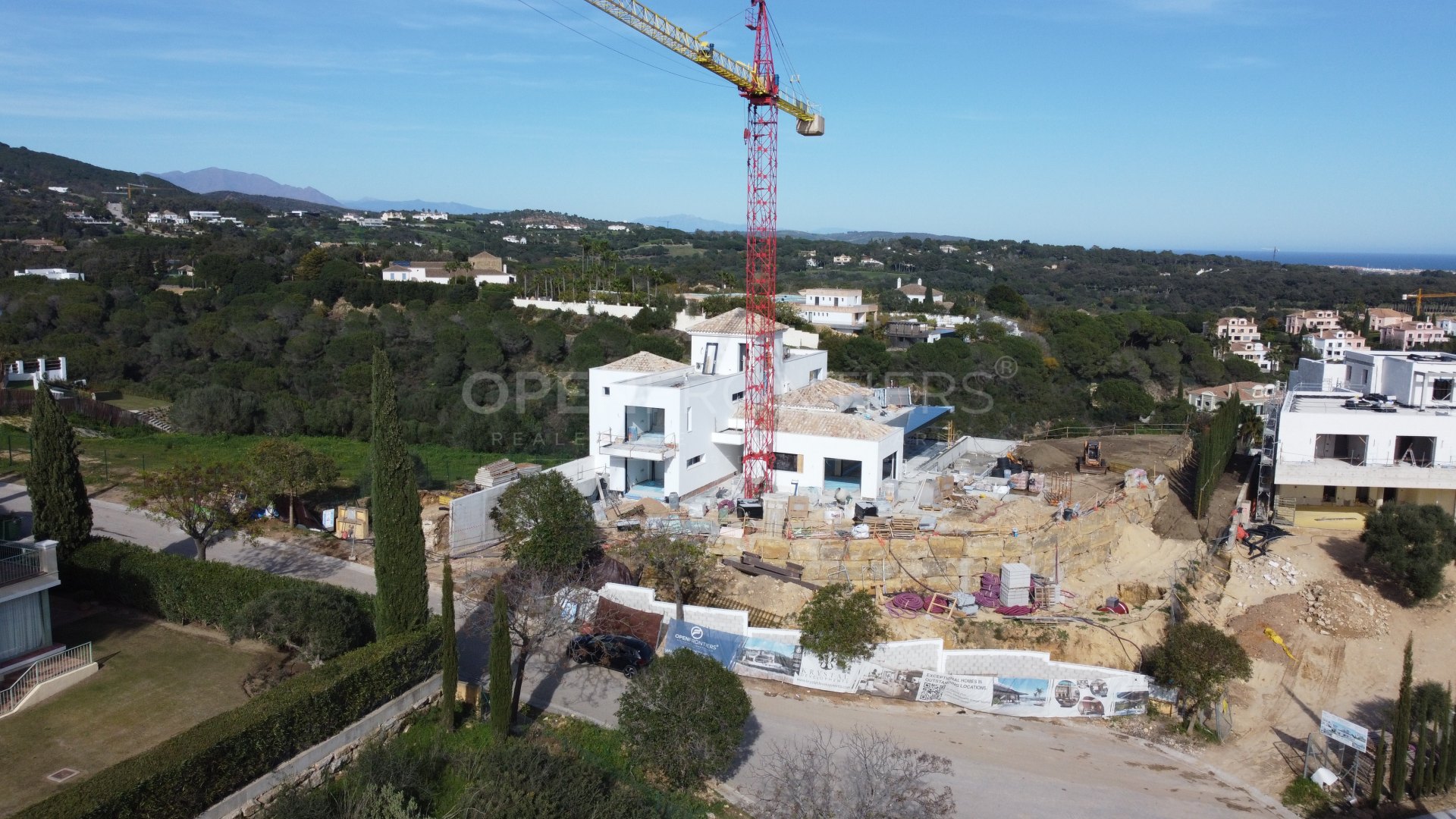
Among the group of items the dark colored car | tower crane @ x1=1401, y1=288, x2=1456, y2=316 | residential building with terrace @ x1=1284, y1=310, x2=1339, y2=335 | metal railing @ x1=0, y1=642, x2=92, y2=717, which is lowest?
the dark colored car

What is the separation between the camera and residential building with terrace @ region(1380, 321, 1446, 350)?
67.1m

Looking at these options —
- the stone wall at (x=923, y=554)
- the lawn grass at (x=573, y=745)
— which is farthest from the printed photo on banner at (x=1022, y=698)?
the lawn grass at (x=573, y=745)

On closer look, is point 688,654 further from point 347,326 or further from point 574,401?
point 347,326

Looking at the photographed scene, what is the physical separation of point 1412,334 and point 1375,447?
2014 inches

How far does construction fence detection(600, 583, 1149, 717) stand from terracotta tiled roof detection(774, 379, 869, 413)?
1217cm

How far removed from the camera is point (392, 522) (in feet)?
54.1

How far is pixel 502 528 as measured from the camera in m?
23.6

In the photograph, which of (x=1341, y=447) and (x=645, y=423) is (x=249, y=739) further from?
(x=1341, y=447)

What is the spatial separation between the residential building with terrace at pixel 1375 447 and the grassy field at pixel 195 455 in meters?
25.0

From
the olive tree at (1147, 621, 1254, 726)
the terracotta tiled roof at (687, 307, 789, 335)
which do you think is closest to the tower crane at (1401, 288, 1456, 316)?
the terracotta tiled roof at (687, 307, 789, 335)

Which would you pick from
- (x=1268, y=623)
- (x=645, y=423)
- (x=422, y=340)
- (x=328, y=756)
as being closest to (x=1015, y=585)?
(x=1268, y=623)

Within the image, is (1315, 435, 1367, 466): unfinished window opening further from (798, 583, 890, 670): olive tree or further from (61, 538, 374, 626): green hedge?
(61, 538, 374, 626): green hedge

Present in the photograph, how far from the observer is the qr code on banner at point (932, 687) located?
19516 millimetres

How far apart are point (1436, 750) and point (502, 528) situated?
20.3m
